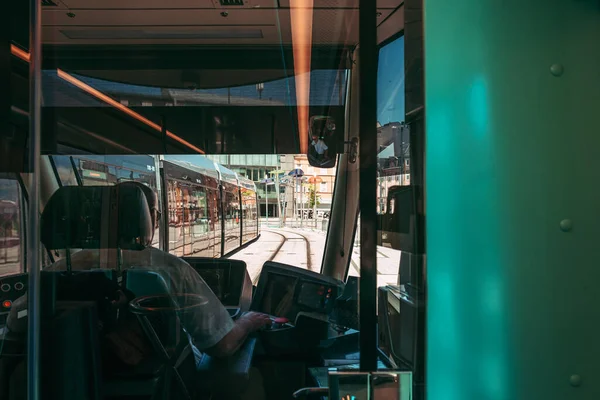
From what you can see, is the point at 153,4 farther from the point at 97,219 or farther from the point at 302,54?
the point at 97,219

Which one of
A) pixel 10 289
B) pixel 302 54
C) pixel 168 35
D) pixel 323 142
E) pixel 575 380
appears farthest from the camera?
pixel 168 35

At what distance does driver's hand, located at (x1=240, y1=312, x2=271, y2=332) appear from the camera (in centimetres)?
212

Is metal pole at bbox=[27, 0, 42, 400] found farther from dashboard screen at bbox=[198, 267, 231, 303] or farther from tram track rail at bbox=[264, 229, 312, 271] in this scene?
dashboard screen at bbox=[198, 267, 231, 303]

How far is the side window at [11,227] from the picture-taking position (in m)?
0.97

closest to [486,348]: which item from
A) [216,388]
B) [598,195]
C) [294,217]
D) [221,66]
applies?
[598,195]

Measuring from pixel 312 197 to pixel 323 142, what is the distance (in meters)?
0.19

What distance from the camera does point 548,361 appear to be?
893 millimetres

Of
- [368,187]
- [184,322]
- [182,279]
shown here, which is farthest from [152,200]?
[368,187]

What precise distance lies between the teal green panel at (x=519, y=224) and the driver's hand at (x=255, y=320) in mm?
1354

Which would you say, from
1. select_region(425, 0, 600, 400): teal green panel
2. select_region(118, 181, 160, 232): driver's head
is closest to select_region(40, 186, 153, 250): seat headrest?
select_region(118, 181, 160, 232): driver's head

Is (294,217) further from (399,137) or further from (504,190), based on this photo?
(504,190)

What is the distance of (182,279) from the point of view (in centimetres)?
191

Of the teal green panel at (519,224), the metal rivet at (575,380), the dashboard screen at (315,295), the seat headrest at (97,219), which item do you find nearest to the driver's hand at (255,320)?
the dashboard screen at (315,295)

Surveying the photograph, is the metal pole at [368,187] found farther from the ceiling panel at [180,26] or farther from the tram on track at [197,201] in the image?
the tram on track at [197,201]
